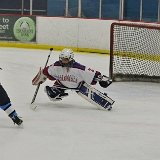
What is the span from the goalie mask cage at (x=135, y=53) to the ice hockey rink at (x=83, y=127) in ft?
0.83

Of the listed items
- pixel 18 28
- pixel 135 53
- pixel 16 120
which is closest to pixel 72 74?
pixel 16 120

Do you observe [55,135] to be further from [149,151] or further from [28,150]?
[149,151]

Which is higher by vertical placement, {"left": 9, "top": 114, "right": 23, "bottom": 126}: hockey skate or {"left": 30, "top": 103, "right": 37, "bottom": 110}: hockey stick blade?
{"left": 9, "top": 114, "right": 23, "bottom": 126}: hockey skate

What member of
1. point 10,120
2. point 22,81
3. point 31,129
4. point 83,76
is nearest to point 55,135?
point 31,129

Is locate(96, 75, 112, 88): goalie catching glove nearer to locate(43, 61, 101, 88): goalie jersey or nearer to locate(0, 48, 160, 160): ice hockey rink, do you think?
locate(43, 61, 101, 88): goalie jersey

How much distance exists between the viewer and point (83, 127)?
16.1 feet

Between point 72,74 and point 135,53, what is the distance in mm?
2540

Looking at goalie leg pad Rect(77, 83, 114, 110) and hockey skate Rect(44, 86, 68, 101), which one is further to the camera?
hockey skate Rect(44, 86, 68, 101)

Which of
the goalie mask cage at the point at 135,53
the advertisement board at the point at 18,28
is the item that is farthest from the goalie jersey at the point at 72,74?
the advertisement board at the point at 18,28

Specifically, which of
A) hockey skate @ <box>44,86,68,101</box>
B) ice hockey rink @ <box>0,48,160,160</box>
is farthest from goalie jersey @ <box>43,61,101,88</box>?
ice hockey rink @ <box>0,48,160,160</box>

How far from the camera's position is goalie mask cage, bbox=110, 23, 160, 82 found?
7895mm

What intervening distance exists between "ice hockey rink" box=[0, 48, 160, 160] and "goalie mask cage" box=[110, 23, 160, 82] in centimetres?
25

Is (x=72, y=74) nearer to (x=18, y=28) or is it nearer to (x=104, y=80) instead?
(x=104, y=80)

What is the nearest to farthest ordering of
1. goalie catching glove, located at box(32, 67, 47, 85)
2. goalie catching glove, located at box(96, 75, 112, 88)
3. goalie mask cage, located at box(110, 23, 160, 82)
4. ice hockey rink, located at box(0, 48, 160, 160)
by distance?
1. ice hockey rink, located at box(0, 48, 160, 160)
2. goalie catching glove, located at box(96, 75, 112, 88)
3. goalie catching glove, located at box(32, 67, 47, 85)
4. goalie mask cage, located at box(110, 23, 160, 82)
